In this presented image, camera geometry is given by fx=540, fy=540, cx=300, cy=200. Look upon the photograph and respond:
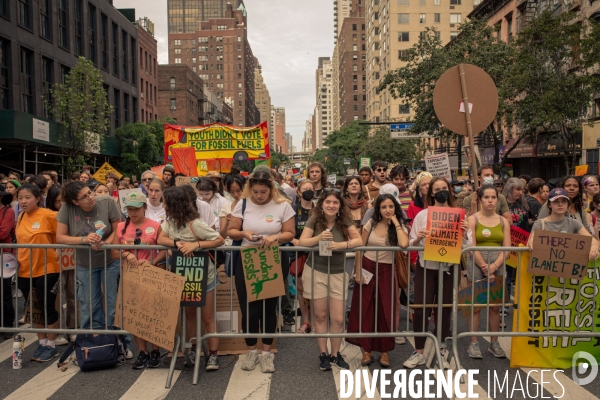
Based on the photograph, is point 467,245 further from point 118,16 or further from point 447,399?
point 118,16

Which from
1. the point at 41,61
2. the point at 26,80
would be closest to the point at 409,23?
the point at 41,61

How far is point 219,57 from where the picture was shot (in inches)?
5881

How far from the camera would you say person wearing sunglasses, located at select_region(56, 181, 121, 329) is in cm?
573

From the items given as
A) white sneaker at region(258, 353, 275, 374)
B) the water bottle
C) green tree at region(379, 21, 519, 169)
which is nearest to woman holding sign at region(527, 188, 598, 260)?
white sneaker at region(258, 353, 275, 374)

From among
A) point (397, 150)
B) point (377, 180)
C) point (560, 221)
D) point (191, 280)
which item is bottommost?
point (191, 280)

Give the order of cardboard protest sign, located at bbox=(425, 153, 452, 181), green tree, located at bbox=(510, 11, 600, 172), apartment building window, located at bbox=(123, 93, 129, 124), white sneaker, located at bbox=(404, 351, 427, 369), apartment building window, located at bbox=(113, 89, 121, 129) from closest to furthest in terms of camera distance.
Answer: white sneaker, located at bbox=(404, 351, 427, 369)
cardboard protest sign, located at bbox=(425, 153, 452, 181)
green tree, located at bbox=(510, 11, 600, 172)
apartment building window, located at bbox=(113, 89, 121, 129)
apartment building window, located at bbox=(123, 93, 129, 124)

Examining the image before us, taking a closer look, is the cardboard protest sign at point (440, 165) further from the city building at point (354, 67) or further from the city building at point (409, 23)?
the city building at point (354, 67)

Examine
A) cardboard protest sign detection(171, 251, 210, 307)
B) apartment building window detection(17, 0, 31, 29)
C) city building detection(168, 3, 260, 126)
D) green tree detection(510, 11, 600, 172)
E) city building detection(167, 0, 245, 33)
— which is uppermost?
city building detection(167, 0, 245, 33)

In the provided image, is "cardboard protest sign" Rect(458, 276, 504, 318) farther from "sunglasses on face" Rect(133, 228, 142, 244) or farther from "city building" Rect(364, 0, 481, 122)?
"city building" Rect(364, 0, 481, 122)

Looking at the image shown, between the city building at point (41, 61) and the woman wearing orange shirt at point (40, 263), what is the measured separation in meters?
18.2

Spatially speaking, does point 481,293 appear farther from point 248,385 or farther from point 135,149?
point 135,149

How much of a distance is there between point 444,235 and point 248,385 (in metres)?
2.40

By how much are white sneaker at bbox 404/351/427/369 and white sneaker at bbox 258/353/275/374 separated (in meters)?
1.40

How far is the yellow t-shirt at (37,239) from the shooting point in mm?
6082
